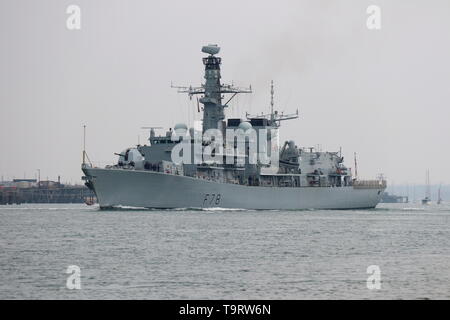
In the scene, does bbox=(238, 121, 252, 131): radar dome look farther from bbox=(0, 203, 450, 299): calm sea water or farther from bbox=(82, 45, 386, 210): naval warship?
bbox=(0, 203, 450, 299): calm sea water

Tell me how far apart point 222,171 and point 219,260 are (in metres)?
52.1

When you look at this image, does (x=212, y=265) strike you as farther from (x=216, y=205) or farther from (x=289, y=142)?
(x=289, y=142)

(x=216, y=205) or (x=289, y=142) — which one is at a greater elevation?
(x=289, y=142)

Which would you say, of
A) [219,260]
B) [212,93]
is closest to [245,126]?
[212,93]

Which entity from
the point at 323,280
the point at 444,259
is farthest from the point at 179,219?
the point at 323,280

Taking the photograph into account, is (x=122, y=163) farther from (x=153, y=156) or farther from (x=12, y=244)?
(x=12, y=244)

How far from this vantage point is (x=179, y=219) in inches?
2849

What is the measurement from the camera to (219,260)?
1651 inches

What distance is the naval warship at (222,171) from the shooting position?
84125mm
